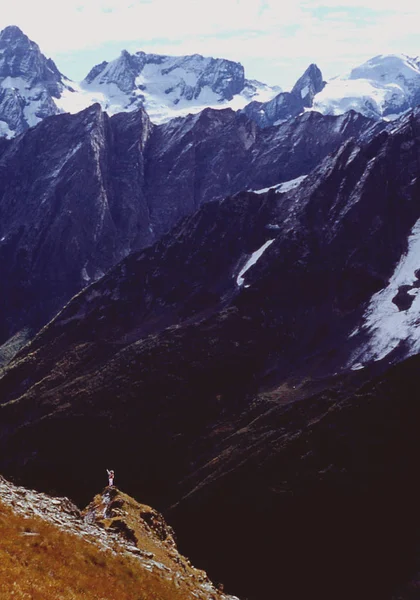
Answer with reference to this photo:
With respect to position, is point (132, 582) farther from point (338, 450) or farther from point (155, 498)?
point (155, 498)

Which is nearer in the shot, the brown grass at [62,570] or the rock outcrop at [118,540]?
the brown grass at [62,570]

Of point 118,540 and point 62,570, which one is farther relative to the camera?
point 118,540

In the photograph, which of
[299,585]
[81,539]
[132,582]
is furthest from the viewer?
[299,585]

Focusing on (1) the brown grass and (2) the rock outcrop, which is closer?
(1) the brown grass

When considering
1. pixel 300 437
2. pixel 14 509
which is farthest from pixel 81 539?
pixel 300 437

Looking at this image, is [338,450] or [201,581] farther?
[338,450]

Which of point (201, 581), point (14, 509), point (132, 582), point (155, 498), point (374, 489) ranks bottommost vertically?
point (155, 498)

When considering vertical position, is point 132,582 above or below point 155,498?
above

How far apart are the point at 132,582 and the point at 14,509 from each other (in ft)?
35.9

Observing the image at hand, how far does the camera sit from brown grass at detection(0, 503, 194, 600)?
109ft

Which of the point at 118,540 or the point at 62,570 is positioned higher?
the point at 62,570

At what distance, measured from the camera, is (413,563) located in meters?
122

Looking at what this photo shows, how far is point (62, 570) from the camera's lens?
37.9 metres

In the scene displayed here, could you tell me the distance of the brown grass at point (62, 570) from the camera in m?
33.3
